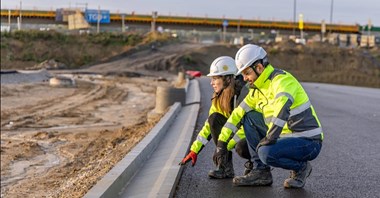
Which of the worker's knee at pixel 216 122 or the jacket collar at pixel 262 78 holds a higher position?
the jacket collar at pixel 262 78

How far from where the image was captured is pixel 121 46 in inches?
3457

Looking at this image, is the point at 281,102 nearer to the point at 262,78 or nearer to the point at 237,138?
the point at 262,78

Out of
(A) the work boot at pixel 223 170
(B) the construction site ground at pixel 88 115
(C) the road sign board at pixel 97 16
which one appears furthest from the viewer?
(C) the road sign board at pixel 97 16

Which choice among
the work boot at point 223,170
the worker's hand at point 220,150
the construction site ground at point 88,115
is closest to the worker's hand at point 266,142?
the worker's hand at point 220,150

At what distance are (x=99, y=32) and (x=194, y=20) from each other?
45.7 feet

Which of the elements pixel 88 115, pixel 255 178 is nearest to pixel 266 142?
pixel 255 178

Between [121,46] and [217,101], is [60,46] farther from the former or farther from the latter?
[217,101]

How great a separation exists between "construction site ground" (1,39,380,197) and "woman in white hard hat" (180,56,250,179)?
4.94 ft

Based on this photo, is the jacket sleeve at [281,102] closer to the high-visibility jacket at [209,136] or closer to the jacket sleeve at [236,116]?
the jacket sleeve at [236,116]

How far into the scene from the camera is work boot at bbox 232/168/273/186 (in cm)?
843

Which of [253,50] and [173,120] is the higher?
[253,50]

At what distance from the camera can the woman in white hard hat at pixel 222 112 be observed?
8.41 meters

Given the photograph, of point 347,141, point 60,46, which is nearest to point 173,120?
point 347,141

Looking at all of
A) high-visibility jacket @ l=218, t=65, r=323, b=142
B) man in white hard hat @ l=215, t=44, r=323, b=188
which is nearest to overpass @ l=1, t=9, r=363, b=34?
man in white hard hat @ l=215, t=44, r=323, b=188
